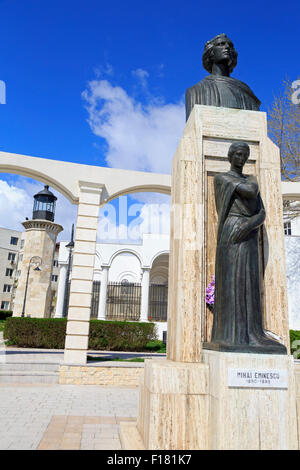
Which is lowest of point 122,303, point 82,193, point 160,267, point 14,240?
point 122,303

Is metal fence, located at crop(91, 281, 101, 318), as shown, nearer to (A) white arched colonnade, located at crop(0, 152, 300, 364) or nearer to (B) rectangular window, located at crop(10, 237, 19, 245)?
(A) white arched colonnade, located at crop(0, 152, 300, 364)

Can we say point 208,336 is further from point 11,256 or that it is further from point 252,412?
point 11,256

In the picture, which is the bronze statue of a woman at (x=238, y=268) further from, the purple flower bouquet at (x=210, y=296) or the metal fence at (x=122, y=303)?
the metal fence at (x=122, y=303)

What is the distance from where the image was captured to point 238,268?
367 centimetres

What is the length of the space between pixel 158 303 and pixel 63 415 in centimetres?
1879

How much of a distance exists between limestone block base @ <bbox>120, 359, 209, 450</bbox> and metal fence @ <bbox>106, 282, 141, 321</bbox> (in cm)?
1847

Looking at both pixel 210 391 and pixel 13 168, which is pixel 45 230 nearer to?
pixel 13 168

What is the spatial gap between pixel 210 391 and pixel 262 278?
1555 mm

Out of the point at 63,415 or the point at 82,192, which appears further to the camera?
the point at 82,192

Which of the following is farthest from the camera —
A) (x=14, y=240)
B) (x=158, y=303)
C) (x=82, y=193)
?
(x=14, y=240)

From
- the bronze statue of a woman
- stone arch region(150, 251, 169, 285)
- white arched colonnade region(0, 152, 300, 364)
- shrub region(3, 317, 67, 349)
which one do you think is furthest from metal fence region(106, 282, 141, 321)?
the bronze statue of a woman

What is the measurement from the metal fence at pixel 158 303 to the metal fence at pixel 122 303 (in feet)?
4.34

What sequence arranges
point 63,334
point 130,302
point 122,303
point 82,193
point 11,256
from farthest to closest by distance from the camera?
point 11,256 < point 122,303 < point 130,302 < point 63,334 < point 82,193

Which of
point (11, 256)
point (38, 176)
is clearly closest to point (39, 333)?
point (38, 176)
